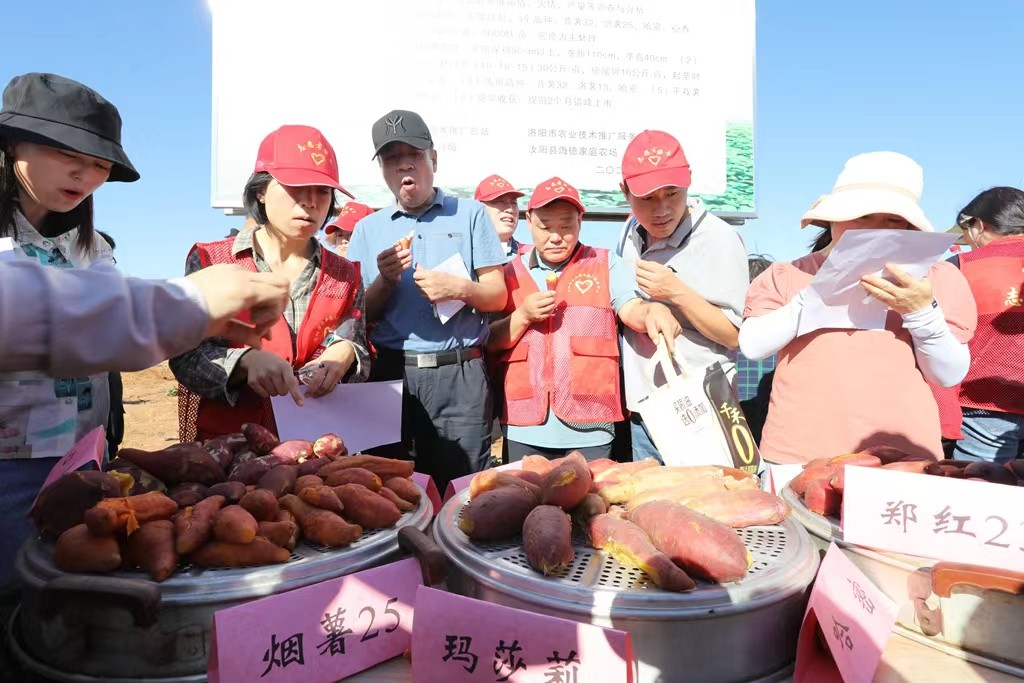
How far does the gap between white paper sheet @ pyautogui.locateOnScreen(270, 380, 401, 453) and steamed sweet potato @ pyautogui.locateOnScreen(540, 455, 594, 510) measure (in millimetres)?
848

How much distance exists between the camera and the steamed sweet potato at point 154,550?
3.05 ft

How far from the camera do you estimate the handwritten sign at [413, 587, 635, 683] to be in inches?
31.9

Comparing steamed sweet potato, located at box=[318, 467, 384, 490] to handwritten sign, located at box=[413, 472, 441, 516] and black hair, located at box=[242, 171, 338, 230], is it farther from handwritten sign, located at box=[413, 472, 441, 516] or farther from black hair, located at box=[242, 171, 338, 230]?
black hair, located at box=[242, 171, 338, 230]

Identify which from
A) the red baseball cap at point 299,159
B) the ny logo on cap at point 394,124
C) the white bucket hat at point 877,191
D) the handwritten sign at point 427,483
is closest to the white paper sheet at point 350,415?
the handwritten sign at point 427,483

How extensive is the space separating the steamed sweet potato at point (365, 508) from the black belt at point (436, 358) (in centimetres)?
128

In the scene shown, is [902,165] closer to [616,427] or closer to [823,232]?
[823,232]

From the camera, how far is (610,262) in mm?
2680

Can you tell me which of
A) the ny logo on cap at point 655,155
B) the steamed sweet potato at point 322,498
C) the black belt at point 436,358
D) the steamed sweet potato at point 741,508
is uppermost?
the ny logo on cap at point 655,155

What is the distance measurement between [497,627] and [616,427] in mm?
2123

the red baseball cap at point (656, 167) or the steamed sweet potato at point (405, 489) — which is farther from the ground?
the red baseball cap at point (656, 167)

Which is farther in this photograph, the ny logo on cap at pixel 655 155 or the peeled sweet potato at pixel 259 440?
the ny logo on cap at pixel 655 155

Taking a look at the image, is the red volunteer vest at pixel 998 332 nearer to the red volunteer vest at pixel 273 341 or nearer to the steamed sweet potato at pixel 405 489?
the steamed sweet potato at pixel 405 489

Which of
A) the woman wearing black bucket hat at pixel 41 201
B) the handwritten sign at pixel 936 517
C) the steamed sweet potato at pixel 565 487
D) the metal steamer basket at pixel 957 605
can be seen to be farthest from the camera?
the woman wearing black bucket hat at pixel 41 201

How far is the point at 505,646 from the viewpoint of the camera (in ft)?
2.86
